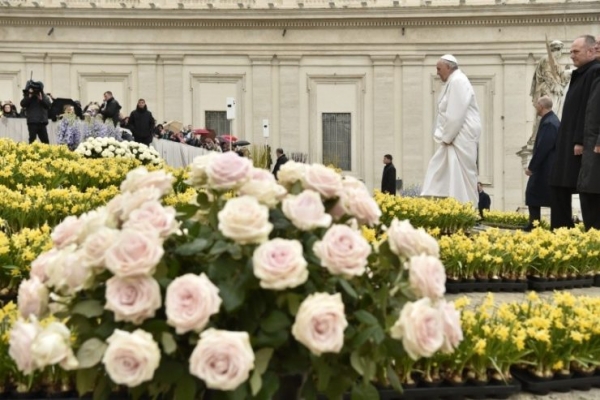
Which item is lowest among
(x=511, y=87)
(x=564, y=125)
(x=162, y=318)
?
(x=162, y=318)

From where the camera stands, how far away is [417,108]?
33750 millimetres

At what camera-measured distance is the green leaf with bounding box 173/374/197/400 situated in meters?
2.30

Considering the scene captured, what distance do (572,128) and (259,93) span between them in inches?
1035

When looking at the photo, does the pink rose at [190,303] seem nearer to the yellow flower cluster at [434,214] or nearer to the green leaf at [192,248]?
the green leaf at [192,248]

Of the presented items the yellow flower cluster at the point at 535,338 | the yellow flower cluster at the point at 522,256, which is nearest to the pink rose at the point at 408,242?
the yellow flower cluster at the point at 535,338

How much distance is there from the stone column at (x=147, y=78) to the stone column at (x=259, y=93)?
4598 mm

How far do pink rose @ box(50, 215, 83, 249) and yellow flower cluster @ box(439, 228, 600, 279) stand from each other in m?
4.34

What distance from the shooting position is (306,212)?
7.97ft

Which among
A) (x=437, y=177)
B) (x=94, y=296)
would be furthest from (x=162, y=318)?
(x=437, y=177)

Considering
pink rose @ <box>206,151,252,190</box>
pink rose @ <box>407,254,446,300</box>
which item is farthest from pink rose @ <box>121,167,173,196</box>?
pink rose @ <box>407,254,446,300</box>

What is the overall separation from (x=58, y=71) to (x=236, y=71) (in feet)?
27.4

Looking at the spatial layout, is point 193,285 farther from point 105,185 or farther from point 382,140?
point 382,140

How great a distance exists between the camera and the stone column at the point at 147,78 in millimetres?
34156

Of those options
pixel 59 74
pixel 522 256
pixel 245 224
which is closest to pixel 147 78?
pixel 59 74
